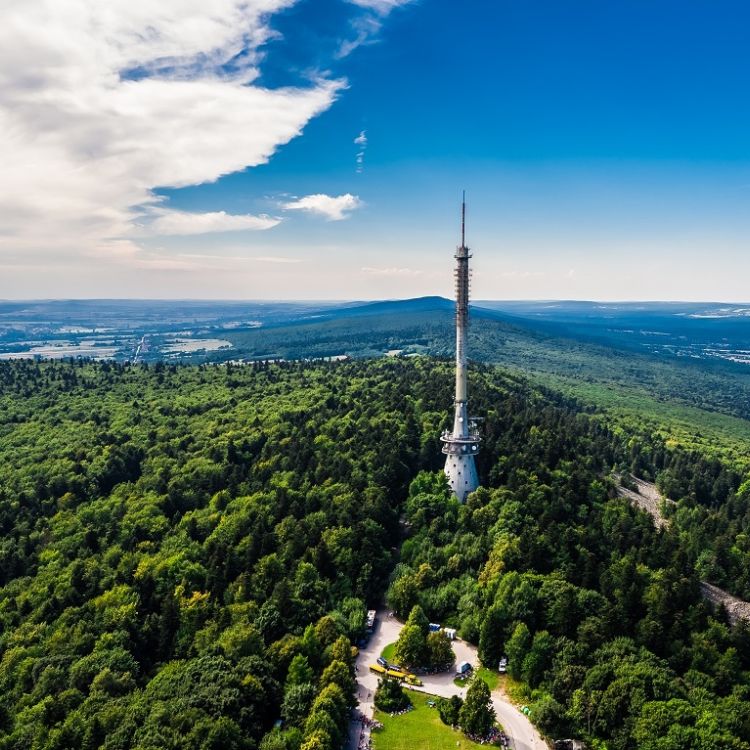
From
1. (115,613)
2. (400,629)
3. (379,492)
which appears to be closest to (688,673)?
(400,629)

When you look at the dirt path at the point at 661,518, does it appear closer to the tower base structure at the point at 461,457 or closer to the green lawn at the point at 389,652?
the tower base structure at the point at 461,457

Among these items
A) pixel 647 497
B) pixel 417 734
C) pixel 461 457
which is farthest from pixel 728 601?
pixel 417 734

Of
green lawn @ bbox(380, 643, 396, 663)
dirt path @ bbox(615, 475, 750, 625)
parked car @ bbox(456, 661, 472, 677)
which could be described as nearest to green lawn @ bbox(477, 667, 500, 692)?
parked car @ bbox(456, 661, 472, 677)

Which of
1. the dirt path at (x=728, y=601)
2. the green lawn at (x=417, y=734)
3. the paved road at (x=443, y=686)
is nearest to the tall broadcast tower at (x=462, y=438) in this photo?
the paved road at (x=443, y=686)

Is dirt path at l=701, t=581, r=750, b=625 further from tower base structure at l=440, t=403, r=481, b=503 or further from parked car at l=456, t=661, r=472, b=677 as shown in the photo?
parked car at l=456, t=661, r=472, b=677

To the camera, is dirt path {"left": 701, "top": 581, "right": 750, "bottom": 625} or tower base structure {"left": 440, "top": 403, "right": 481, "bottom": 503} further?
tower base structure {"left": 440, "top": 403, "right": 481, "bottom": 503}

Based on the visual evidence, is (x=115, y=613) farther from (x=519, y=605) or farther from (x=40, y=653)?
(x=519, y=605)

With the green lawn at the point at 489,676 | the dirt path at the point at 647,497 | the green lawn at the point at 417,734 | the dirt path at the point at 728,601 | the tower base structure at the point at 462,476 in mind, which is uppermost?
the tower base structure at the point at 462,476
